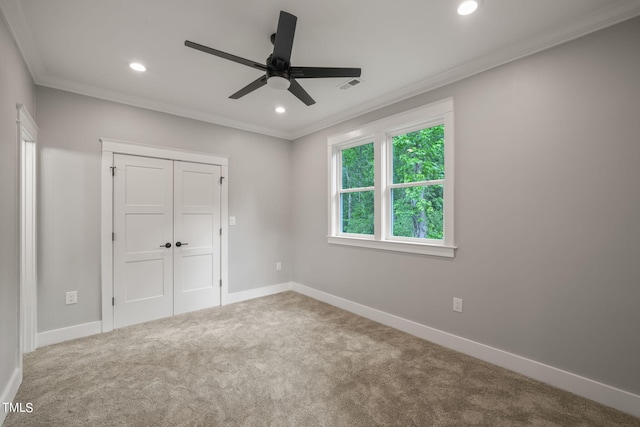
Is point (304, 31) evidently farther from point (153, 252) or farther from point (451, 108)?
point (153, 252)

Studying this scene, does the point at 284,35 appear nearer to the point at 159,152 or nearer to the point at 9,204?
the point at 9,204

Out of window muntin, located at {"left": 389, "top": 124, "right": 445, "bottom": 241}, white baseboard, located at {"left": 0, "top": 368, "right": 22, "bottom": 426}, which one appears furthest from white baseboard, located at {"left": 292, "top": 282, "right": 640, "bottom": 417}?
white baseboard, located at {"left": 0, "top": 368, "right": 22, "bottom": 426}

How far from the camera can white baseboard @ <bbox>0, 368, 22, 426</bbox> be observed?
1.74 metres

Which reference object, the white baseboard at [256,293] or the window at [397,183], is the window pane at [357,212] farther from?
the white baseboard at [256,293]

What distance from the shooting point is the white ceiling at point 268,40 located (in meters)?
1.83

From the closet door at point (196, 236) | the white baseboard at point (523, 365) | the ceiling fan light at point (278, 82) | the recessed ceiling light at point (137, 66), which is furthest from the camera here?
the closet door at point (196, 236)

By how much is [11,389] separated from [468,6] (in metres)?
3.99

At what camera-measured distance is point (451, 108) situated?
2.67 meters

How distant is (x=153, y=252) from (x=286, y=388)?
7.76 feet

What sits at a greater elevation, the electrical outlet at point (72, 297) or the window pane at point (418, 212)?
the window pane at point (418, 212)

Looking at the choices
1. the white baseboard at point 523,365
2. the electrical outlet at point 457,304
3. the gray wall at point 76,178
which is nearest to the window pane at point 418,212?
the electrical outlet at point 457,304

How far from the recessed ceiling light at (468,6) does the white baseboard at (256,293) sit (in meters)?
4.01

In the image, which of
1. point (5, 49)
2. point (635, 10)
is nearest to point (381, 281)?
point (635, 10)

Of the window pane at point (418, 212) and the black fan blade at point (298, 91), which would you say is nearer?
the black fan blade at point (298, 91)
